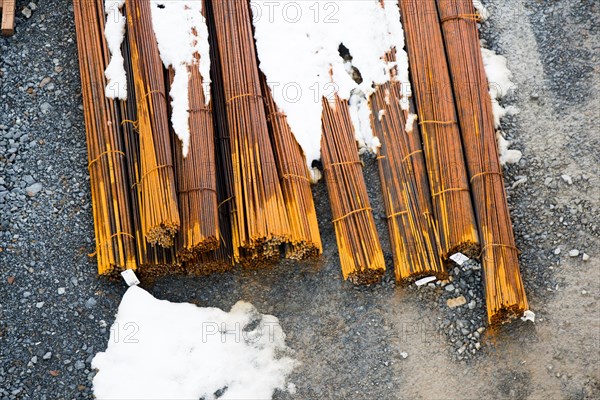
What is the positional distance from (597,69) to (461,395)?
9.30ft

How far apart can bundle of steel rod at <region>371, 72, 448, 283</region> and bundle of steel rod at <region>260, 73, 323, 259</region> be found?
58cm

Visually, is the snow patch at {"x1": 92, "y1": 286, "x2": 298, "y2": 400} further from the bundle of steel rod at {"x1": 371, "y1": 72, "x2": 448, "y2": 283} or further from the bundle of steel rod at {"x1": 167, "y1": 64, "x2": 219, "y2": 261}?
the bundle of steel rod at {"x1": 371, "y1": 72, "x2": 448, "y2": 283}

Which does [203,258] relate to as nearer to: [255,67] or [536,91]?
[255,67]

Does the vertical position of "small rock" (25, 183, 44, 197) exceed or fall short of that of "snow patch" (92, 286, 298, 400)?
it exceeds it

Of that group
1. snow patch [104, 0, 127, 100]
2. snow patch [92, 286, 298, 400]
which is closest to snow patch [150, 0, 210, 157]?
snow patch [104, 0, 127, 100]

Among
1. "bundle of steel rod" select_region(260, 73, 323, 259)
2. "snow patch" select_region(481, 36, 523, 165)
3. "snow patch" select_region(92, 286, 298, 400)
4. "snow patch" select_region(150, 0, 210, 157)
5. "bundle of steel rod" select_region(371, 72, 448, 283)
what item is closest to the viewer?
"snow patch" select_region(92, 286, 298, 400)

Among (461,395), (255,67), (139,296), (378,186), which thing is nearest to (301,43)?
(255,67)

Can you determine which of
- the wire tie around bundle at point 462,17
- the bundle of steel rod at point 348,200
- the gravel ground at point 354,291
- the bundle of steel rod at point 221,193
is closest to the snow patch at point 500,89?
the gravel ground at point 354,291

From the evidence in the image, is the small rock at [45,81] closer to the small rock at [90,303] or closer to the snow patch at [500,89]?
the small rock at [90,303]

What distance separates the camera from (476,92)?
663cm

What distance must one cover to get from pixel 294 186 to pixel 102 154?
142 cm

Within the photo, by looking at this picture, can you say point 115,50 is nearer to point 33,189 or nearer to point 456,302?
point 33,189

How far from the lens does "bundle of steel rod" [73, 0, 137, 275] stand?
606 cm

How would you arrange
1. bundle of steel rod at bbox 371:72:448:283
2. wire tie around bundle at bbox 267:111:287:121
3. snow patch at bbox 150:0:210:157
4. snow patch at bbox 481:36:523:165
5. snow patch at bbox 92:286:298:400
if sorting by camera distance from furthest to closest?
snow patch at bbox 481:36:523:165 < wire tie around bundle at bbox 267:111:287:121 < snow patch at bbox 150:0:210:157 < bundle of steel rod at bbox 371:72:448:283 < snow patch at bbox 92:286:298:400
